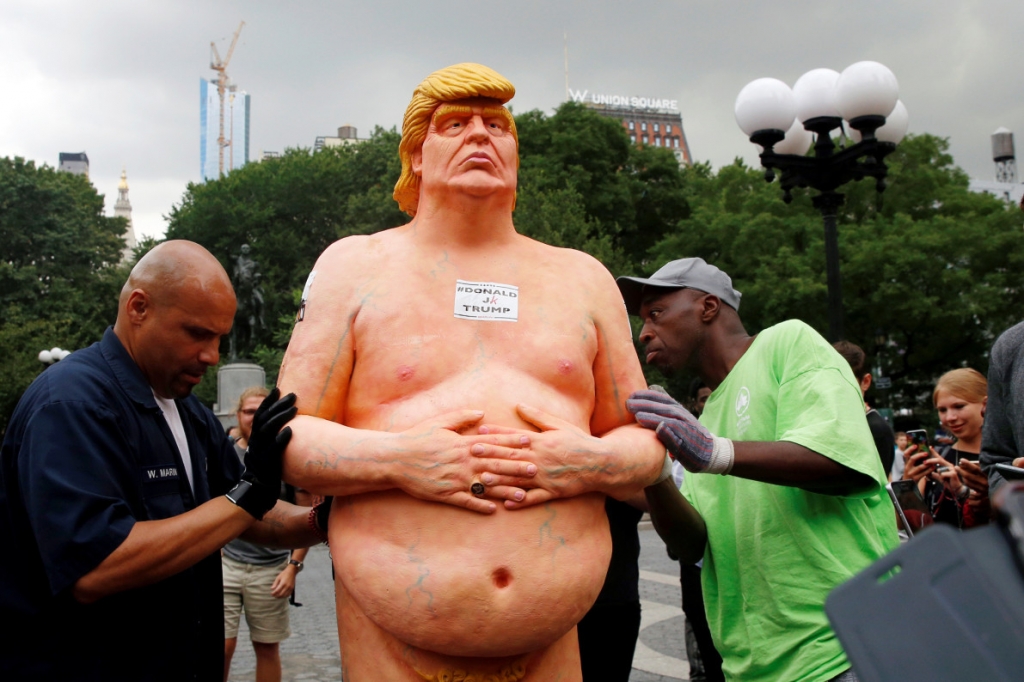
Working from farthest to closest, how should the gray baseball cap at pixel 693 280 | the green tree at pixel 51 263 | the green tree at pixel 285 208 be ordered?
the green tree at pixel 285 208
the green tree at pixel 51 263
the gray baseball cap at pixel 693 280

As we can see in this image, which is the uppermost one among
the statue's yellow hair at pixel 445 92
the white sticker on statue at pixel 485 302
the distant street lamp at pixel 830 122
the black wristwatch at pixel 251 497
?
the distant street lamp at pixel 830 122

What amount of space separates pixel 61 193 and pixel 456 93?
1382 inches

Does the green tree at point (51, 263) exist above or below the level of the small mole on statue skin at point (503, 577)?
above

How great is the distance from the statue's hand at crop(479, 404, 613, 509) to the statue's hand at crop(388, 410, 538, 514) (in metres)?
0.02

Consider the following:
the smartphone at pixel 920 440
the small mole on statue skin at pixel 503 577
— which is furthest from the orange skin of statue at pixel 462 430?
the smartphone at pixel 920 440

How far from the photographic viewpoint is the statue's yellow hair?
2.63 meters

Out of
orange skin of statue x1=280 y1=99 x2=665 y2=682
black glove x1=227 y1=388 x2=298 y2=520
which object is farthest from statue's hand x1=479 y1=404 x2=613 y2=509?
black glove x1=227 y1=388 x2=298 y2=520

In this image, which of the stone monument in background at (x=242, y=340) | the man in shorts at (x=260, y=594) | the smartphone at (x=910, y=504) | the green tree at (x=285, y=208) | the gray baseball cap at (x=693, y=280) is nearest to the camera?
the gray baseball cap at (x=693, y=280)

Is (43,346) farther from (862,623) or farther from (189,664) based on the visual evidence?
(862,623)

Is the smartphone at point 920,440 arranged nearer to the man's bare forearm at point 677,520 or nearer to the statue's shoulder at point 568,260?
the man's bare forearm at point 677,520

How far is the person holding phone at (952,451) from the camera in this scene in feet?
13.6

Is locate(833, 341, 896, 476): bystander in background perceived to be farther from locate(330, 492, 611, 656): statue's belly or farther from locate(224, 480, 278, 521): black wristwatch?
locate(224, 480, 278, 521): black wristwatch

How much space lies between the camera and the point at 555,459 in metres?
2.27

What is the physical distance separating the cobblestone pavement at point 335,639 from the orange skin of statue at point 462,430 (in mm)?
4059
